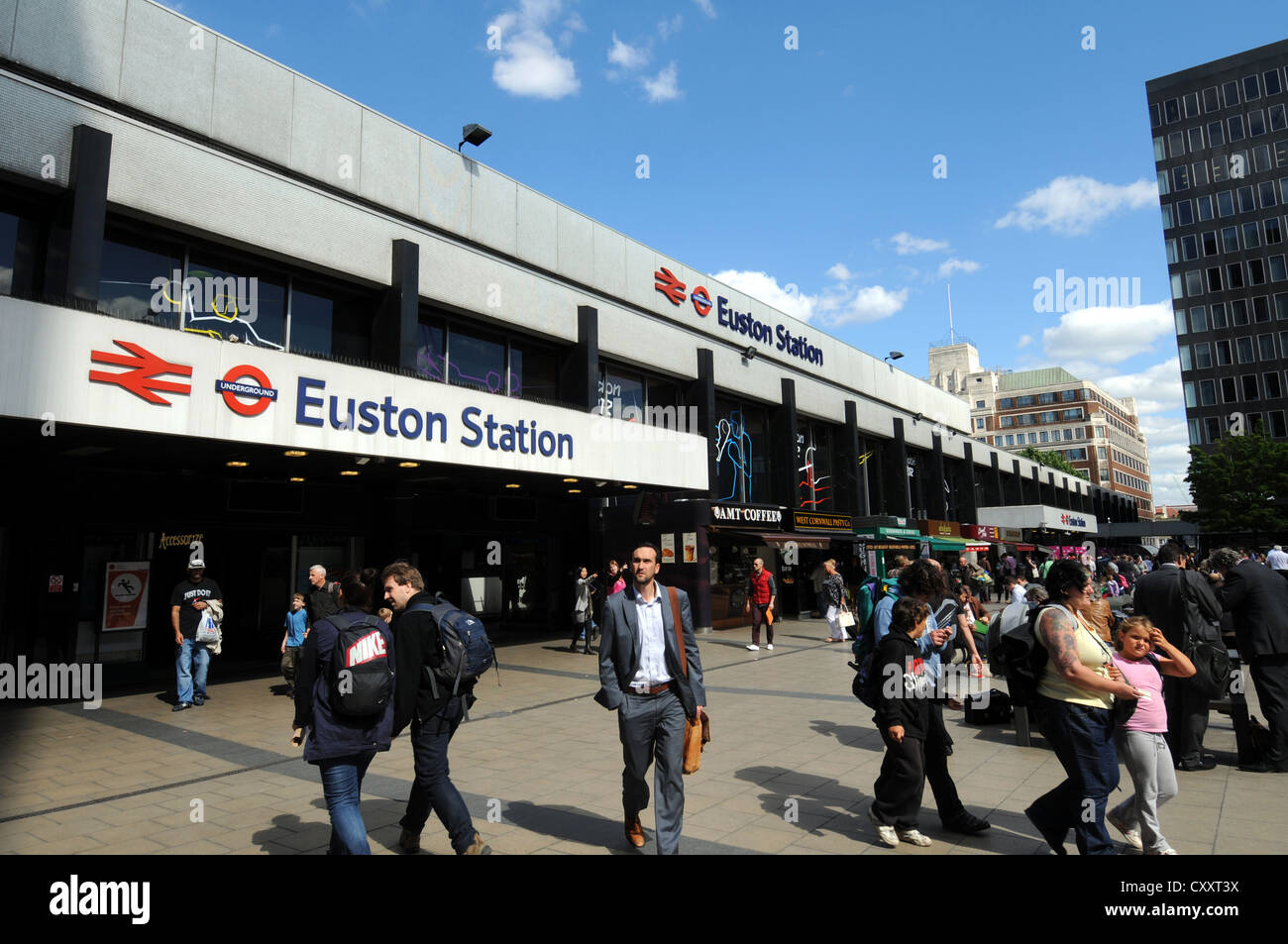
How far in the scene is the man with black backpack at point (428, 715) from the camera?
171 inches

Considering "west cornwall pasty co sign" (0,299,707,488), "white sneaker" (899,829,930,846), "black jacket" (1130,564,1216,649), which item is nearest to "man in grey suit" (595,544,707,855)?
"white sneaker" (899,829,930,846)

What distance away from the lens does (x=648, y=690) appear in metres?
4.50

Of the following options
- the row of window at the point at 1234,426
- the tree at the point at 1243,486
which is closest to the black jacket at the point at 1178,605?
the tree at the point at 1243,486

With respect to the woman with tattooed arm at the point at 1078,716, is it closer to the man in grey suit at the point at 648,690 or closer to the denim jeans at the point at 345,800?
the man in grey suit at the point at 648,690

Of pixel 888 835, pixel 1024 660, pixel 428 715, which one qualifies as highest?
pixel 1024 660

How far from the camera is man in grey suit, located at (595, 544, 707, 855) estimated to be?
4.42 m

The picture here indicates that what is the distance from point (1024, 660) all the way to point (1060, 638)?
34 centimetres

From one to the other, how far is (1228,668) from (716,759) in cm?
473

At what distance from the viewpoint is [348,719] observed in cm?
394

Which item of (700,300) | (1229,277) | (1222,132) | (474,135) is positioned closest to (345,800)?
(474,135)

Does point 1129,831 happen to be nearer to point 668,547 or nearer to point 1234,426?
point 668,547

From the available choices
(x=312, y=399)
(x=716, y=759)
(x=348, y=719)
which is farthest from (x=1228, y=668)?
(x=312, y=399)

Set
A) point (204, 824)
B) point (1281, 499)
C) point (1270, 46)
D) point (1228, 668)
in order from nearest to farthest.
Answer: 1. point (204, 824)
2. point (1228, 668)
3. point (1281, 499)
4. point (1270, 46)
